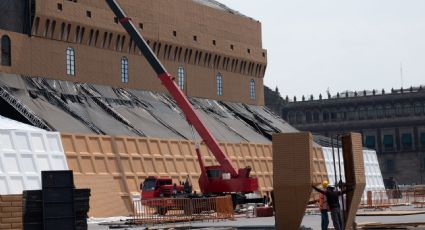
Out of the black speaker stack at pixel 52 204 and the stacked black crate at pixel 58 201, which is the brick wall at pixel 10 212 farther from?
the stacked black crate at pixel 58 201

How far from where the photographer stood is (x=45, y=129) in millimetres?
52312

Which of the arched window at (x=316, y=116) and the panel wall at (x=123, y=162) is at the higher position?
the arched window at (x=316, y=116)

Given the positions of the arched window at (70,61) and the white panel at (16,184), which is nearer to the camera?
the white panel at (16,184)

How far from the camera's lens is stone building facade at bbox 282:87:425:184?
13138 cm

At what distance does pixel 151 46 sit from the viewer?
7481 cm

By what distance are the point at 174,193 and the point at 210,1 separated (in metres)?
46.3

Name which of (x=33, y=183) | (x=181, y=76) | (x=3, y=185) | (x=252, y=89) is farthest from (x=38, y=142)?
(x=252, y=89)

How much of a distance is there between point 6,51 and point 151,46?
17.6 metres

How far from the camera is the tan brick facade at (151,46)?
6303 cm

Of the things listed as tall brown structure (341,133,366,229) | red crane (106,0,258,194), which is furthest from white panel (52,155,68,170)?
tall brown structure (341,133,366,229)

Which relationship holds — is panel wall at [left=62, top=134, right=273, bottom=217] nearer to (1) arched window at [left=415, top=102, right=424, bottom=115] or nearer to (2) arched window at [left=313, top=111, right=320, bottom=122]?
(1) arched window at [left=415, top=102, right=424, bottom=115]

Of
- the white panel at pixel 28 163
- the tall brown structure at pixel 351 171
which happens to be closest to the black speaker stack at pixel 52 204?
the tall brown structure at pixel 351 171

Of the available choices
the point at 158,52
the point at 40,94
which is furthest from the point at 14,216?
the point at 158,52

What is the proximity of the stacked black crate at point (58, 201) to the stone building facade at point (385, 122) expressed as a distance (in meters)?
113
